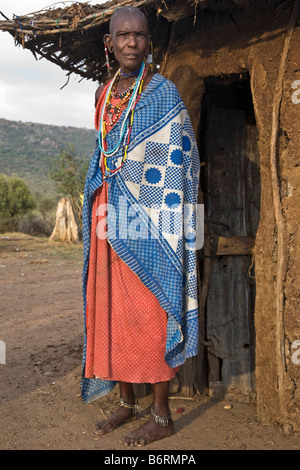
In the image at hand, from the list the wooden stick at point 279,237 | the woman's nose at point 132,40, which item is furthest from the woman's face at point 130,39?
the wooden stick at point 279,237

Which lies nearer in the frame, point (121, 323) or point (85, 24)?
point (121, 323)

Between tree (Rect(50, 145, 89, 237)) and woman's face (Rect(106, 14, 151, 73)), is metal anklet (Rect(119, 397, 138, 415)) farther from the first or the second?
tree (Rect(50, 145, 89, 237))

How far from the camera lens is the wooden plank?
372 centimetres

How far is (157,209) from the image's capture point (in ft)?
8.89

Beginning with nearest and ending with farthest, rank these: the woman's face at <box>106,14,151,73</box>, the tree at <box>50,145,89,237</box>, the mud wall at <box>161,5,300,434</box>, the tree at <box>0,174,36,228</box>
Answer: the woman's face at <box>106,14,151,73</box>, the mud wall at <box>161,5,300,434</box>, the tree at <box>50,145,89,237</box>, the tree at <box>0,174,36,228</box>

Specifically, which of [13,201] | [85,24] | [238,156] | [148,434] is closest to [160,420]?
[148,434]

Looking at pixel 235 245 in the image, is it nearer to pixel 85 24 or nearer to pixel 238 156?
pixel 238 156

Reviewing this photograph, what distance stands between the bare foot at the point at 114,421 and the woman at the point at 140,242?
0.23 metres

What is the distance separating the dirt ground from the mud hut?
0.24 m

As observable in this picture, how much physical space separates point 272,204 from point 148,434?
1.67 m

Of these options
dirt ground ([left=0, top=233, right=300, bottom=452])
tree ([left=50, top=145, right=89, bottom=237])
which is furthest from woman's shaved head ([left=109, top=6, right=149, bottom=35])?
tree ([left=50, top=145, right=89, bottom=237])

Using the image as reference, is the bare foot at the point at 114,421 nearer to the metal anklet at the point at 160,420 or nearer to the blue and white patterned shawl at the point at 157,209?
the metal anklet at the point at 160,420

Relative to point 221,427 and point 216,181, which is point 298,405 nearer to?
point 221,427

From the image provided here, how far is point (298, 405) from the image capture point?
296 centimetres
